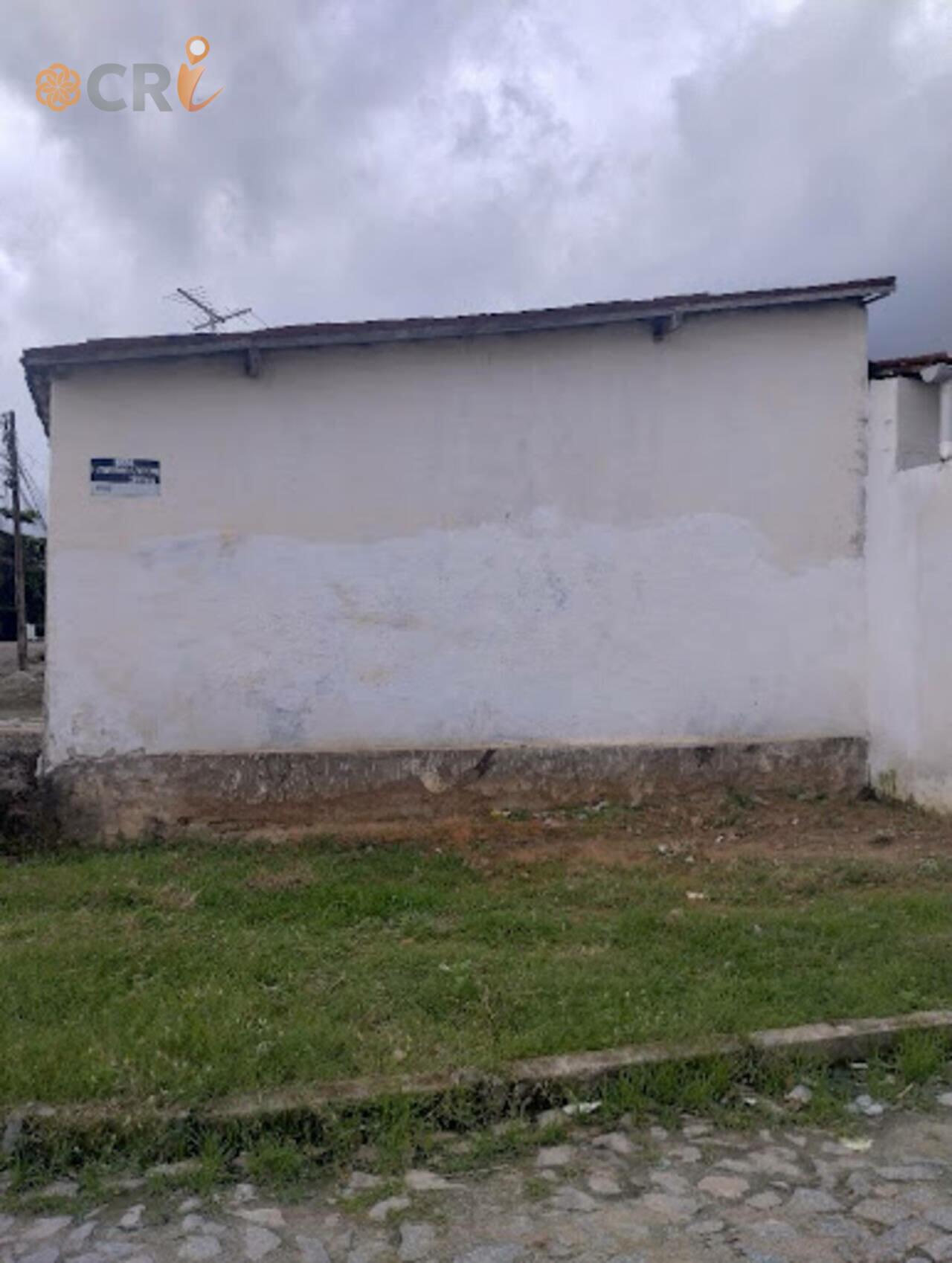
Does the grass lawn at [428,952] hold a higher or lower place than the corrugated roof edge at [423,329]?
lower

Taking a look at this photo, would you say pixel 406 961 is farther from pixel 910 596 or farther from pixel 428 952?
pixel 910 596

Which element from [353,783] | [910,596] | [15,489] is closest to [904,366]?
[910,596]

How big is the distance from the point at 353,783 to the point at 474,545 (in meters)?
1.94

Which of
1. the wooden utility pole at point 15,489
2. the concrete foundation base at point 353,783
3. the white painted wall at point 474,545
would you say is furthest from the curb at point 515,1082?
the wooden utility pole at point 15,489

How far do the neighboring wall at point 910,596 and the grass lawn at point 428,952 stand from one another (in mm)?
644

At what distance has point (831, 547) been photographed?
7715mm

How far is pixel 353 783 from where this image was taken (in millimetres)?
7195

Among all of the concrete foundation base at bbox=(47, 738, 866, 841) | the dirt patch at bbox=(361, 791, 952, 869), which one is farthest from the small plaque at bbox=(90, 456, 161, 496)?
the dirt patch at bbox=(361, 791, 952, 869)

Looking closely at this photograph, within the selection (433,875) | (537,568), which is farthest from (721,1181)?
(537,568)

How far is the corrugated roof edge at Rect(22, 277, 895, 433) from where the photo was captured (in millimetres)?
6891

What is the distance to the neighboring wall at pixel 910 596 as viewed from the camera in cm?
698

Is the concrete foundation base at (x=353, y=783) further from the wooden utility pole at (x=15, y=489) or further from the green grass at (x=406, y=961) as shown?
the wooden utility pole at (x=15, y=489)

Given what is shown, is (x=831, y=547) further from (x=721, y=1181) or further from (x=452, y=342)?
(x=721, y=1181)

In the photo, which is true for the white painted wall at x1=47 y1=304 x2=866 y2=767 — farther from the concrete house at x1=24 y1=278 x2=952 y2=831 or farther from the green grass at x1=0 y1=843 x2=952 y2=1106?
the green grass at x1=0 y1=843 x2=952 y2=1106
